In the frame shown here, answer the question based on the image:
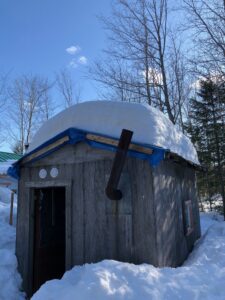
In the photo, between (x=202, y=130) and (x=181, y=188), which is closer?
(x=181, y=188)

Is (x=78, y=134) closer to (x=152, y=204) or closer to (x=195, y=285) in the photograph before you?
(x=152, y=204)

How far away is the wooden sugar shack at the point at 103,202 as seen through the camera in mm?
4730

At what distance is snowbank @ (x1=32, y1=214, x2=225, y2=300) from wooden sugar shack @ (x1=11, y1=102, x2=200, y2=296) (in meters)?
0.72

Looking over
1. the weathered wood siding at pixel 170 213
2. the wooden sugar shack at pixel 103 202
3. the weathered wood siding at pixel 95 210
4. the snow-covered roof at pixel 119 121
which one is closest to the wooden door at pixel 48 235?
the wooden sugar shack at pixel 103 202

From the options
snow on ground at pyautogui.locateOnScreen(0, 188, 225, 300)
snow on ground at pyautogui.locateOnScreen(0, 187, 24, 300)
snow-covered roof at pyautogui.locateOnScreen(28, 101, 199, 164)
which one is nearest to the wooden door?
snow on ground at pyautogui.locateOnScreen(0, 187, 24, 300)

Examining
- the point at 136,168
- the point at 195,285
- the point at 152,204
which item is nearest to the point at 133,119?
the point at 136,168

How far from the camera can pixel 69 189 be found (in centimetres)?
552

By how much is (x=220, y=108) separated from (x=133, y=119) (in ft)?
50.7

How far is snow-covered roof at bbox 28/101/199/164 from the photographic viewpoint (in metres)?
5.10

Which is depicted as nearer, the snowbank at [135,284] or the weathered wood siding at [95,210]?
the snowbank at [135,284]

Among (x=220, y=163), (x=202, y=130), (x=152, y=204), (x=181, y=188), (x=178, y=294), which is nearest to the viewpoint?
(x=178, y=294)

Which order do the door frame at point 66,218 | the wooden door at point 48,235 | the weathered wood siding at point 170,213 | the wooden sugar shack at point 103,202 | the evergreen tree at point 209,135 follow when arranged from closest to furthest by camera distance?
the wooden sugar shack at point 103,202
the weathered wood siding at point 170,213
the door frame at point 66,218
the wooden door at point 48,235
the evergreen tree at point 209,135

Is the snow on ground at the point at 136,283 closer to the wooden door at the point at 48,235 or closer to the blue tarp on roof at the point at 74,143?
the blue tarp on roof at the point at 74,143

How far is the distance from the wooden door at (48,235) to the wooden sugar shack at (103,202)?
0.09 ft
